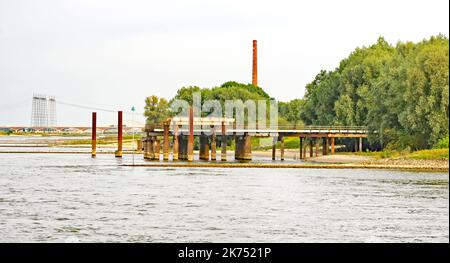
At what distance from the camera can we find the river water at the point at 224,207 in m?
41.9

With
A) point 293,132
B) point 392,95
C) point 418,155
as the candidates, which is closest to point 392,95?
point 392,95

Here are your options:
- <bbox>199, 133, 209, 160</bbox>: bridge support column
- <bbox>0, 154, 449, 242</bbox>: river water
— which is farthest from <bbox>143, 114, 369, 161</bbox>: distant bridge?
<bbox>0, 154, 449, 242</bbox>: river water

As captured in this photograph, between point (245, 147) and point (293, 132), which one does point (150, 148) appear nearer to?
point (245, 147)

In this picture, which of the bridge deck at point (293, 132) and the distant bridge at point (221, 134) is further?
the bridge deck at point (293, 132)

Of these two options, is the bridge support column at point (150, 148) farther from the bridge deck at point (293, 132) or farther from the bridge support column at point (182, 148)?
the bridge support column at point (182, 148)

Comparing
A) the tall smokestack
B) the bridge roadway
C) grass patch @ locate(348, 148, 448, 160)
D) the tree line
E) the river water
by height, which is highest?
the tall smokestack

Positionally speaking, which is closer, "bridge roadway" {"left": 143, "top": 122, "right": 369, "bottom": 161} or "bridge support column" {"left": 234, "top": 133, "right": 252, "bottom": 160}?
"bridge roadway" {"left": 143, "top": 122, "right": 369, "bottom": 161}

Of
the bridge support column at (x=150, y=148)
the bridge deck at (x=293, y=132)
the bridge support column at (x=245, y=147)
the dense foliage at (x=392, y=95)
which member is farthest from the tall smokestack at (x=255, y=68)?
the bridge deck at (x=293, y=132)

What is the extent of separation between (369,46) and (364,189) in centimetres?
8099

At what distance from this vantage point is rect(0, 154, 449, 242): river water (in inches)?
1650

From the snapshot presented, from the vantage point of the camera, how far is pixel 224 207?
5412cm

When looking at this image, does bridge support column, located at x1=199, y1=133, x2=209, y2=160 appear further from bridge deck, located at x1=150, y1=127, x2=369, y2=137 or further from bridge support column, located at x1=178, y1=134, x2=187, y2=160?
bridge deck, located at x1=150, y1=127, x2=369, y2=137

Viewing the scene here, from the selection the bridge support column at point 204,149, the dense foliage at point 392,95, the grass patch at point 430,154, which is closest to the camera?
the grass patch at point 430,154

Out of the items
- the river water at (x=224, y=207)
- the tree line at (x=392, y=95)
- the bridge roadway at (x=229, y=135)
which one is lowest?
the river water at (x=224, y=207)
